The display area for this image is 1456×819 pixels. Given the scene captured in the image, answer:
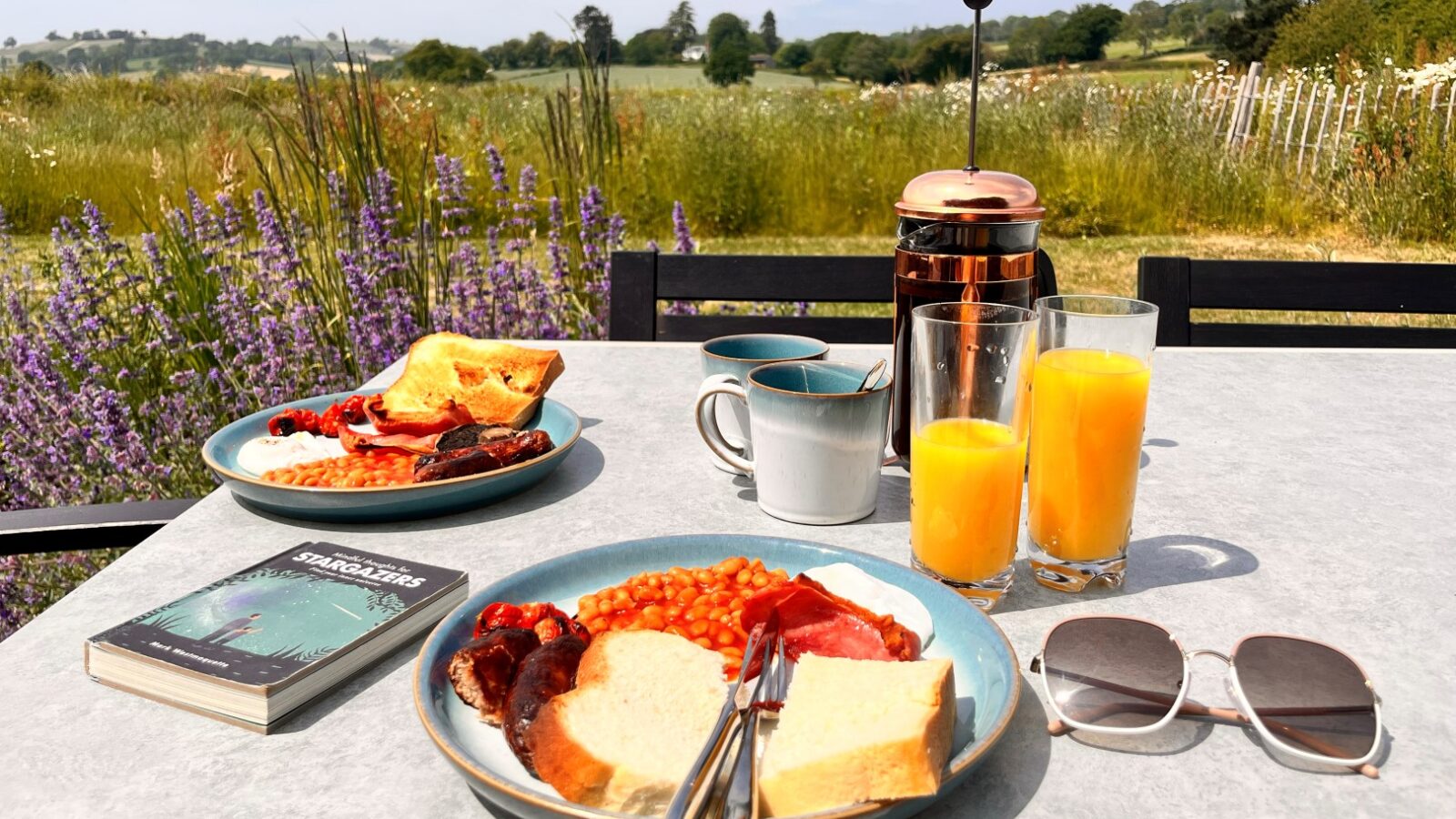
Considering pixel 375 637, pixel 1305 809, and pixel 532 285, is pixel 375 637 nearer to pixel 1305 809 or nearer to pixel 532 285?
pixel 1305 809

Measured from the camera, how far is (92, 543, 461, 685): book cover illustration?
2.94 feet

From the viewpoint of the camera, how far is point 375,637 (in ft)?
3.15

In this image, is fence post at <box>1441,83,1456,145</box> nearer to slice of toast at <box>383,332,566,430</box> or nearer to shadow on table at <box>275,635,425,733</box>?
slice of toast at <box>383,332,566,430</box>

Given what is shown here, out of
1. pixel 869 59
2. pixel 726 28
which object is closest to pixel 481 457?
pixel 869 59

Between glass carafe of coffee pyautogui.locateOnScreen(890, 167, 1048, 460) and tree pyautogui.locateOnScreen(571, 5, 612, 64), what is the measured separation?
1.97 meters

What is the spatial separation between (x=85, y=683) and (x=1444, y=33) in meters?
23.1

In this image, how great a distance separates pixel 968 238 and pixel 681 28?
52.3 metres

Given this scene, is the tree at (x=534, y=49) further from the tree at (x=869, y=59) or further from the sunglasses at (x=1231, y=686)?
the sunglasses at (x=1231, y=686)

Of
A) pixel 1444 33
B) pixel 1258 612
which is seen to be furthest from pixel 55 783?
pixel 1444 33

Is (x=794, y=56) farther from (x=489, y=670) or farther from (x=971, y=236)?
(x=489, y=670)

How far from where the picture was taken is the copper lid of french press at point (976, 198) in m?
1.21

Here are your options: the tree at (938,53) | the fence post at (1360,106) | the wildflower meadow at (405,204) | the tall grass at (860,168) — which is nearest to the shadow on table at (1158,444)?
the wildflower meadow at (405,204)

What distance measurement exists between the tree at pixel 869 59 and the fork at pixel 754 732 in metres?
38.4

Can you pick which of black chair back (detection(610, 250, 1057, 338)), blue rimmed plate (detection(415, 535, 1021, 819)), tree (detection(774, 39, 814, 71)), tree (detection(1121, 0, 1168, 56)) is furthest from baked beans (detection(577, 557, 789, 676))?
tree (detection(1121, 0, 1168, 56))
